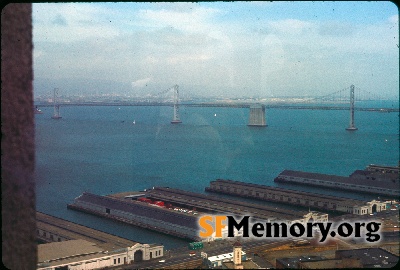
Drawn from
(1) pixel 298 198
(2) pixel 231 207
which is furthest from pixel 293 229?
(1) pixel 298 198

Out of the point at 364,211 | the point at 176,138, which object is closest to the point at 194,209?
the point at 364,211

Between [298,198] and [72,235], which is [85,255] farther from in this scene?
[298,198]

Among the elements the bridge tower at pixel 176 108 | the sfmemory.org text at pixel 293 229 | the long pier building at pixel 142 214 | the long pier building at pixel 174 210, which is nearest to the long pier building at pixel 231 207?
the long pier building at pixel 174 210

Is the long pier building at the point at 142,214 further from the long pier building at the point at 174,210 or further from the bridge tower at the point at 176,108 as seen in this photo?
the bridge tower at the point at 176,108

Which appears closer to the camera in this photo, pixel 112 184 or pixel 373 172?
pixel 112 184

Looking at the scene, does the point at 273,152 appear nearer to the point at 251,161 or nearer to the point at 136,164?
the point at 251,161
